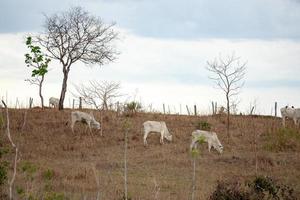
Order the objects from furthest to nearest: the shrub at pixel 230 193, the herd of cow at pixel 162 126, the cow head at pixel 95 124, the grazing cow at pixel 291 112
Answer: the grazing cow at pixel 291 112
the cow head at pixel 95 124
the herd of cow at pixel 162 126
the shrub at pixel 230 193

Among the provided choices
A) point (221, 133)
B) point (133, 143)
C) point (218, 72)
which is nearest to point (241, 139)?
point (221, 133)

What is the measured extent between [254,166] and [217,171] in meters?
2.11

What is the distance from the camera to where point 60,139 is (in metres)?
30.1

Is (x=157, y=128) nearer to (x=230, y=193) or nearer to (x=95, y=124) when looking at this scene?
(x=95, y=124)

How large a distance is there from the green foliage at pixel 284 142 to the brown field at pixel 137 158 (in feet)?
0.17

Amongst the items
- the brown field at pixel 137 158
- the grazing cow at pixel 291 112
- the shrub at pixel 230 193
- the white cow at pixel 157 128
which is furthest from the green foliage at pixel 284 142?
the shrub at pixel 230 193

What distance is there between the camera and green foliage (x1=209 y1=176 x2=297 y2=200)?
11758mm

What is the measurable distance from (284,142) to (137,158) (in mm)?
8373

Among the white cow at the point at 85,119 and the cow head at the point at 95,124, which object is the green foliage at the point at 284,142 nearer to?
the cow head at the point at 95,124

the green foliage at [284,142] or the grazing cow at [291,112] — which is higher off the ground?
the grazing cow at [291,112]

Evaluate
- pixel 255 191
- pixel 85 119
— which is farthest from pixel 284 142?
pixel 255 191

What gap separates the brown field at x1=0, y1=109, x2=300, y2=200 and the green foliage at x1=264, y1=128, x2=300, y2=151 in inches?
2.0

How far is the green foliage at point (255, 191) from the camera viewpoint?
1176 cm

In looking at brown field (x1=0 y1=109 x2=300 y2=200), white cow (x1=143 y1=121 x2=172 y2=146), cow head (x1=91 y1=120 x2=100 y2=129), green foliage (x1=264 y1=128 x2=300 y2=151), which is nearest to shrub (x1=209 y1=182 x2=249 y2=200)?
brown field (x1=0 y1=109 x2=300 y2=200)
